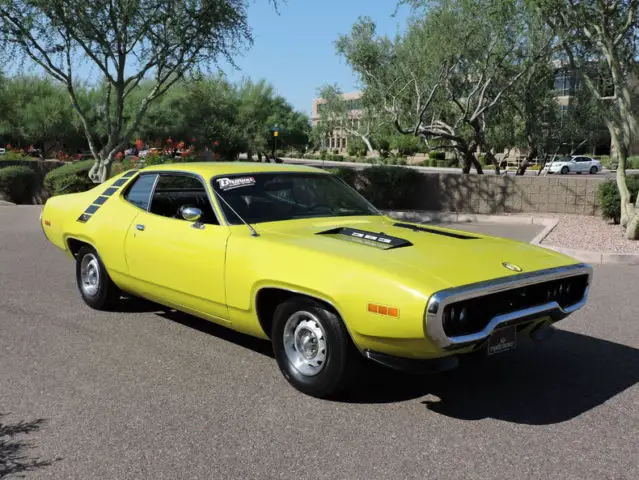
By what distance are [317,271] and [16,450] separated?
1.98 metres

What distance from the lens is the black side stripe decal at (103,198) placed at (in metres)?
6.41

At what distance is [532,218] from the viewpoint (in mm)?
15781

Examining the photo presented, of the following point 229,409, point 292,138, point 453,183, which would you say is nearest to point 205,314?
point 229,409

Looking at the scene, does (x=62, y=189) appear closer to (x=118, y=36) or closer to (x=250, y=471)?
(x=118, y=36)

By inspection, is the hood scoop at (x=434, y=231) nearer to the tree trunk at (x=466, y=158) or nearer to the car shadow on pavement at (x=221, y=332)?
the car shadow on pavement at (x=221, y=332)

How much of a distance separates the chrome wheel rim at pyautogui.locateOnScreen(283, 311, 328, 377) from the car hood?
0.47m

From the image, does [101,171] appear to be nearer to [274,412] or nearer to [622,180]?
[622,180]

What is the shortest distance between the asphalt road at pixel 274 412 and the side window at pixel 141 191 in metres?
1.14

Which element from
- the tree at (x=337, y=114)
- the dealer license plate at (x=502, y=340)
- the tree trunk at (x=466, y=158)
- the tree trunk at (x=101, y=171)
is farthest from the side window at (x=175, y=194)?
the tree at (x=337, y=114)

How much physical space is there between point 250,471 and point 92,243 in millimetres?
3653

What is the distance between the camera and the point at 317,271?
13.5 ft

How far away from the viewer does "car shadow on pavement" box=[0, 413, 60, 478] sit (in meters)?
3.35

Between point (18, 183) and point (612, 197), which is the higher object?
point (612, 197)

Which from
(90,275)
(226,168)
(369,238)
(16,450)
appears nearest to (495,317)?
(369,238)
